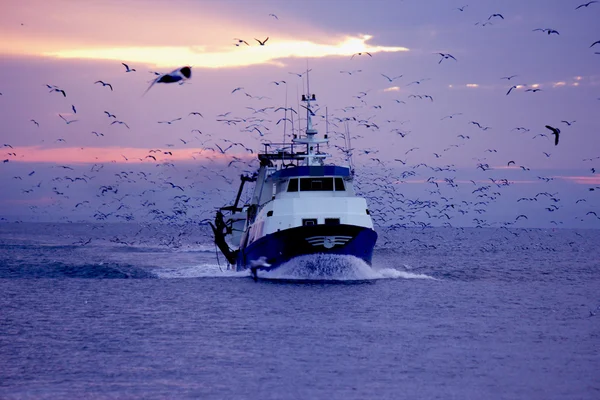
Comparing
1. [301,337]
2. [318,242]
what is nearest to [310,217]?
[318,242]

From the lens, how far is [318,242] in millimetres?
48469

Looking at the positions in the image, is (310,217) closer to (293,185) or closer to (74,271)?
(293,185)

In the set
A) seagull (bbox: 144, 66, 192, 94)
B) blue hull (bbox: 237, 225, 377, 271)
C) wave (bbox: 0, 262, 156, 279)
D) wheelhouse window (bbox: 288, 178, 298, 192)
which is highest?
seagull (bbox: 144, 66, 192, 94)

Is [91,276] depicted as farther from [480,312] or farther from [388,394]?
[388,394]

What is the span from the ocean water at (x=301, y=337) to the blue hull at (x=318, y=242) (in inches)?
38.6

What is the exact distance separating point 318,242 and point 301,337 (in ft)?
50.1

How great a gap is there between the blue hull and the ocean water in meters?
0.98

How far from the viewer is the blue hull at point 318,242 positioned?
4806 cm

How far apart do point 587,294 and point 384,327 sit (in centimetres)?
2504

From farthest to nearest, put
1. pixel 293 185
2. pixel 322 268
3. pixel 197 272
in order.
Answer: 1. pixel 197 272
2. pixel 293 185
3. pixel 322 268

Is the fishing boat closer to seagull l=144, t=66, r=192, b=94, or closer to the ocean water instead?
the ocean water

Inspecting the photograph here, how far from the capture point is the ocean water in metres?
24.8

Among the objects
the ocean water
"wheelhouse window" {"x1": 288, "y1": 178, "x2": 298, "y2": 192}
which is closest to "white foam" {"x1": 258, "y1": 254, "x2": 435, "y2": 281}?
the ocean water

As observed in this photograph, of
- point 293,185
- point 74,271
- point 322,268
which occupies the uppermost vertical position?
point 293,185
